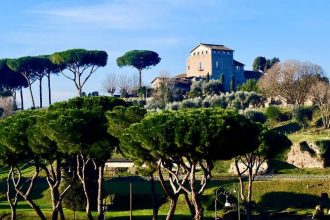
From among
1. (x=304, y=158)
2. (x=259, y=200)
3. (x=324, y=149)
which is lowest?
(x=259, y=200)

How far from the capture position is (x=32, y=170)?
2499 inches

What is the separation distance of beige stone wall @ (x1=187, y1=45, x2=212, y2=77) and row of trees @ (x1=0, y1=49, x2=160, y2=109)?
653cm

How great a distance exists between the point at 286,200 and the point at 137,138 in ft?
65.2

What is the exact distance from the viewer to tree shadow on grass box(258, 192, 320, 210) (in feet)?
157

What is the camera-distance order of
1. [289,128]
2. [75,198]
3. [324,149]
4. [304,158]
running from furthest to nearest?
[289,128] → [304,158] → [324,149] → [75,198]

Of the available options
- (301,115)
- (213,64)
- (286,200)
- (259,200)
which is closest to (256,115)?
(301,115)

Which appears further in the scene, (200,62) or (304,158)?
(200,62)

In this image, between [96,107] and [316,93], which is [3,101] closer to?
[316,93]

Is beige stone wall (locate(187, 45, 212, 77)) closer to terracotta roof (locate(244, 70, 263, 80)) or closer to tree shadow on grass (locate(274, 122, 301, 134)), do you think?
terracotta roof (locate(244, 70, 263, 80))

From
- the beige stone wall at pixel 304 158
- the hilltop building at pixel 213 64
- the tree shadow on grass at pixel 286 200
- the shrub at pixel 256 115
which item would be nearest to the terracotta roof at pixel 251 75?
the hilltop building at pixel 213 64

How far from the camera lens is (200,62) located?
120250 mm

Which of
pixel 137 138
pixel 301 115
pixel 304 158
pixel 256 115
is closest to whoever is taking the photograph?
pixel 137 138

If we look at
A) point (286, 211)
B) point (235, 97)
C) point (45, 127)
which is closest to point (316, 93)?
point (235, 97)

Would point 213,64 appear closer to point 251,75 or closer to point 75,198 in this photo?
point 251,75
